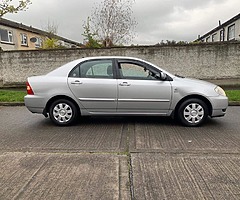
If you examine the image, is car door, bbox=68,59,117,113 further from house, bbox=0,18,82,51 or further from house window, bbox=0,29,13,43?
house window, bbox=0,29,13,43

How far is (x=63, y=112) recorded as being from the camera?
16.3ft

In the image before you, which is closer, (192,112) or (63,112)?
(192,112)

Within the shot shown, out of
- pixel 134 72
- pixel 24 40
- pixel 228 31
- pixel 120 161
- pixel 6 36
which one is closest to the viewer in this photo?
pixel 120 161

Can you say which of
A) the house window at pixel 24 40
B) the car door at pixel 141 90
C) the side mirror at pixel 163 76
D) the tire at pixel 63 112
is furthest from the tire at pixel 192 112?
the house window at pixel 24 40

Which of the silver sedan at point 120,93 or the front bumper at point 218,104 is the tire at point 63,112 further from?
the front bumper at point 218,104

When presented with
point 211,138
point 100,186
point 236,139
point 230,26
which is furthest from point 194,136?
point 230,26

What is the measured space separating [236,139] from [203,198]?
2.17 m

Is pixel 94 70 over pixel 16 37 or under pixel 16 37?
under

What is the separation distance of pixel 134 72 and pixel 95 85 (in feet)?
3.09

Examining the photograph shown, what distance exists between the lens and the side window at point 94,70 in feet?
16.1

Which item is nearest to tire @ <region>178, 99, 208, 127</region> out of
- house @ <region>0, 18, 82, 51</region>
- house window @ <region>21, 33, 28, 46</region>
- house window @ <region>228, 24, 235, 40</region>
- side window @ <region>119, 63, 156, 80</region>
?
side window @ <region>119, 63, 156, 80</region>

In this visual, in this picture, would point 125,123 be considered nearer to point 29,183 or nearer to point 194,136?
point 194,136

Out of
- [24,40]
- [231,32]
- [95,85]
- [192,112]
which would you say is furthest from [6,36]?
[231,32]

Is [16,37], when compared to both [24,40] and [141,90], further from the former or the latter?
[141,90]
